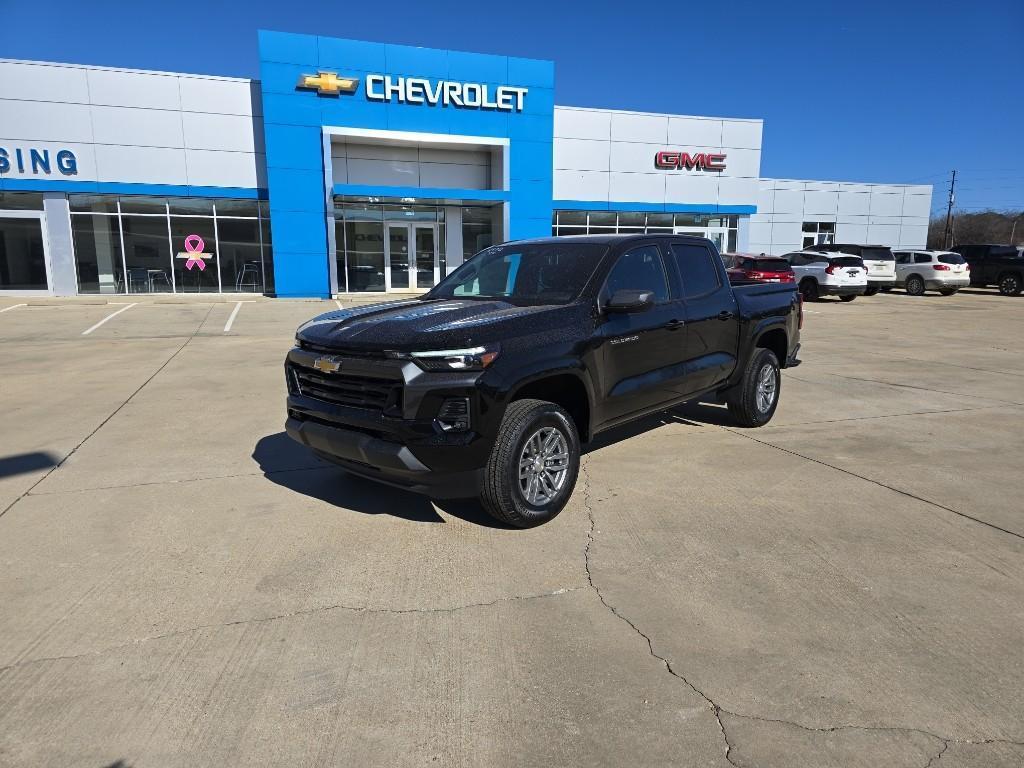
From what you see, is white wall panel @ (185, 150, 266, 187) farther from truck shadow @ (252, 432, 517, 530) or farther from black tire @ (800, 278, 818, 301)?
truck shadow @ (252, 432, 517, 530)

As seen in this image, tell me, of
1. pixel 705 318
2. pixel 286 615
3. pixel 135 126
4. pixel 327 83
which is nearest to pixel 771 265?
pixel 327 83

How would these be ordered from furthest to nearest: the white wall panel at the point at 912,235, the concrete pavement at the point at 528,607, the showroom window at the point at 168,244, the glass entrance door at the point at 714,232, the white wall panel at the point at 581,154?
the white wall panel at the point at 912,235 < the glass entrance door at the point at 714,232 < the white wall panel at the point at 581,154 < the showroom window at the point at 168,244 < the concrete pavement at the point at 528,607

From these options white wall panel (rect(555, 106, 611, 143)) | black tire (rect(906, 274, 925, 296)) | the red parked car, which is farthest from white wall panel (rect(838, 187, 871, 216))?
the red parked car

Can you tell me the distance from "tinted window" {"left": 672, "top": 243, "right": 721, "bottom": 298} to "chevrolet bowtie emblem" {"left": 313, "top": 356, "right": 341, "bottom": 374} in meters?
3.04

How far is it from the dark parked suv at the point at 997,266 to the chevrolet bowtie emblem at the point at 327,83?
84.1 feet

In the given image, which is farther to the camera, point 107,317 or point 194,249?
point 194,249

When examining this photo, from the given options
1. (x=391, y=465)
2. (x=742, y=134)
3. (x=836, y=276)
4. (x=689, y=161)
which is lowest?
(x=391, y=465)

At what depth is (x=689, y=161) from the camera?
28.1m

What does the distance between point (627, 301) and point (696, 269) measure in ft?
5.93

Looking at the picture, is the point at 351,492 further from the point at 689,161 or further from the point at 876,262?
the point at 689,161

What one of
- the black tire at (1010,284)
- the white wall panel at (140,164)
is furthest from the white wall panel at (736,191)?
the white wall panel at (140,164)

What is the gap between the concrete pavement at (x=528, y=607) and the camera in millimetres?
2469

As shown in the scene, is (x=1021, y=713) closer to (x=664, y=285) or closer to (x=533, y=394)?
(x=533, y=394)

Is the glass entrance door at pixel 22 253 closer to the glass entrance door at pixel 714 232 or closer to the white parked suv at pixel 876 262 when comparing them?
the glass entrance door at pixel 714 232
